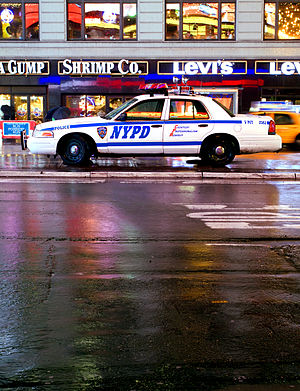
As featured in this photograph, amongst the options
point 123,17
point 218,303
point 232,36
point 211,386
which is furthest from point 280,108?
point 211,386

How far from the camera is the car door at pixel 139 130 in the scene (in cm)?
1540

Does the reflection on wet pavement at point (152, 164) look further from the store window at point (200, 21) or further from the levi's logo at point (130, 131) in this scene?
the store window at point (200, 21)

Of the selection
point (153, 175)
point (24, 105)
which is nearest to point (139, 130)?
point (153, 175)

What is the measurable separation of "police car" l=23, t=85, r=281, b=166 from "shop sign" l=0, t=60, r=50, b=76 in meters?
14.2

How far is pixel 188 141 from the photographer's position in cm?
1559

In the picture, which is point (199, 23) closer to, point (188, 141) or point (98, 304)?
point (188, 141)

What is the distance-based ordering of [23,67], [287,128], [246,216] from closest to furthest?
[246,216]
[287,128]
[23,67]

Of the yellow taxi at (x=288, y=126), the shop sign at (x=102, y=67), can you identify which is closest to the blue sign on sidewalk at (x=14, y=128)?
the shop sign at (x=102, y=67)

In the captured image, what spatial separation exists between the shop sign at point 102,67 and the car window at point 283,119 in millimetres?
8708

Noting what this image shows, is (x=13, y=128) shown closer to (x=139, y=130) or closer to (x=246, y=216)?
(x=139, y=130)

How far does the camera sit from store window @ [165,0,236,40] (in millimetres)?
29266

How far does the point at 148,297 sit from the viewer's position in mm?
5133

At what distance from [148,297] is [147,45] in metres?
25.3

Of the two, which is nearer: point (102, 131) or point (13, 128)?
point (102, 131)
